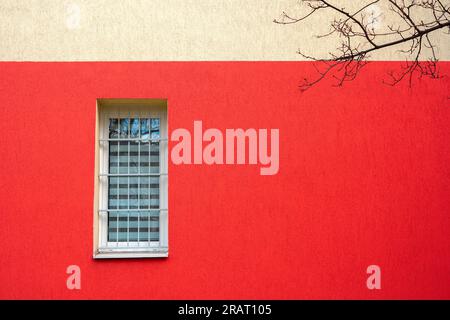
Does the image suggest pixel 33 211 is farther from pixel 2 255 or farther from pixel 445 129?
pixel 445 129

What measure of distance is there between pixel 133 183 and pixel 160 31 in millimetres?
1711

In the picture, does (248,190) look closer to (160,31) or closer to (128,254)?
(128,254)

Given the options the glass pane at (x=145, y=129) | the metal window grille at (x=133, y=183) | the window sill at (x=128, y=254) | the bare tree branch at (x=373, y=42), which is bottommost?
the window sill at (x=128, y=254)

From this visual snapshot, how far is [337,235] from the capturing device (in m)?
5.50

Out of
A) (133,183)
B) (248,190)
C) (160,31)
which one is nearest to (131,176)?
(133,183)

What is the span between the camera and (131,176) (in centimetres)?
576

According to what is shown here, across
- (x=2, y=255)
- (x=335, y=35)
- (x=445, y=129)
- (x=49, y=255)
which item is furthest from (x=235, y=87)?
(x=2, y=255)

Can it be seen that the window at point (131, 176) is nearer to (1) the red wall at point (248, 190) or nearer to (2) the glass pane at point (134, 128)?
(2) the glass pane at point (134, 128)

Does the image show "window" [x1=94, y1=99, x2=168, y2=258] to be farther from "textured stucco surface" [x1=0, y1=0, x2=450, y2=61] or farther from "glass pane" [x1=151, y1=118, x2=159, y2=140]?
"textured stucco surface" [x1=0, y1=0, x2=450, y2=61]

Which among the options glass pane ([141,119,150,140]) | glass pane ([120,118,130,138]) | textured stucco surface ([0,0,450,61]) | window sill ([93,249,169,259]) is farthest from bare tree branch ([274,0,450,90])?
window sill ([93,249,169,259])

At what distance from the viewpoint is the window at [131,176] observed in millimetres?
5699

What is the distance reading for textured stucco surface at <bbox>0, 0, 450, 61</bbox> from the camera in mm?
5598

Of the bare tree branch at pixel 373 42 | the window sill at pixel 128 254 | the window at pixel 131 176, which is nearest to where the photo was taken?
the window sill at pixel 128 254

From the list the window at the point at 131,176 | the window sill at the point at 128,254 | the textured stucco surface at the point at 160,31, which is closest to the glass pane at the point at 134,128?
the window at the point at 131,176
